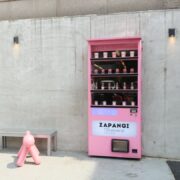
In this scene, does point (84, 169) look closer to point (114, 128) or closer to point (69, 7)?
point (114, 128)

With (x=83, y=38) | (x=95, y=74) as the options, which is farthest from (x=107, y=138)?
(x=83, y=38)

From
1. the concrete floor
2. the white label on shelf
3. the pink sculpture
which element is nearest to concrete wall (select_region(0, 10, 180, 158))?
the white label on shelf

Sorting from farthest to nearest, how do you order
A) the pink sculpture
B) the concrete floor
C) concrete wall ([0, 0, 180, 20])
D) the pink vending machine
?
concrete wall ([0, 0, 180, 20]), the pink vending machine, the pink sculpture, the concrete floor

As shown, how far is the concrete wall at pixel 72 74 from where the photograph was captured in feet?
17.1

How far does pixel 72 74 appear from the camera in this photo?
5703 millimetres

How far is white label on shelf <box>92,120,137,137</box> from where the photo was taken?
16.8 ft

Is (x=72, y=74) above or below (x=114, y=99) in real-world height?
above

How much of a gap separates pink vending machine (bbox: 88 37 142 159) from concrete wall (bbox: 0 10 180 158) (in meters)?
0.29

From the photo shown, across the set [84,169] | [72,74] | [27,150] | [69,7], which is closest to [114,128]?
[84,169]

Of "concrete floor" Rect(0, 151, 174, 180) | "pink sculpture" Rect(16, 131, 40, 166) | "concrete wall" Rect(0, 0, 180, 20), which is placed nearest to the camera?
"concrete floor" Rect(0, 151, 174, 180)

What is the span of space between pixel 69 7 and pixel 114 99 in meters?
2.27

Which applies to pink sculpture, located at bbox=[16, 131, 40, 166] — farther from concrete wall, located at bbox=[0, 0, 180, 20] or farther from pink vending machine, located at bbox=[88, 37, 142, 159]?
concrete wall, located at bbox=[0, 0, 180, 20]

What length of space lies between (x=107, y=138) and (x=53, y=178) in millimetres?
1405

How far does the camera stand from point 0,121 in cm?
618
